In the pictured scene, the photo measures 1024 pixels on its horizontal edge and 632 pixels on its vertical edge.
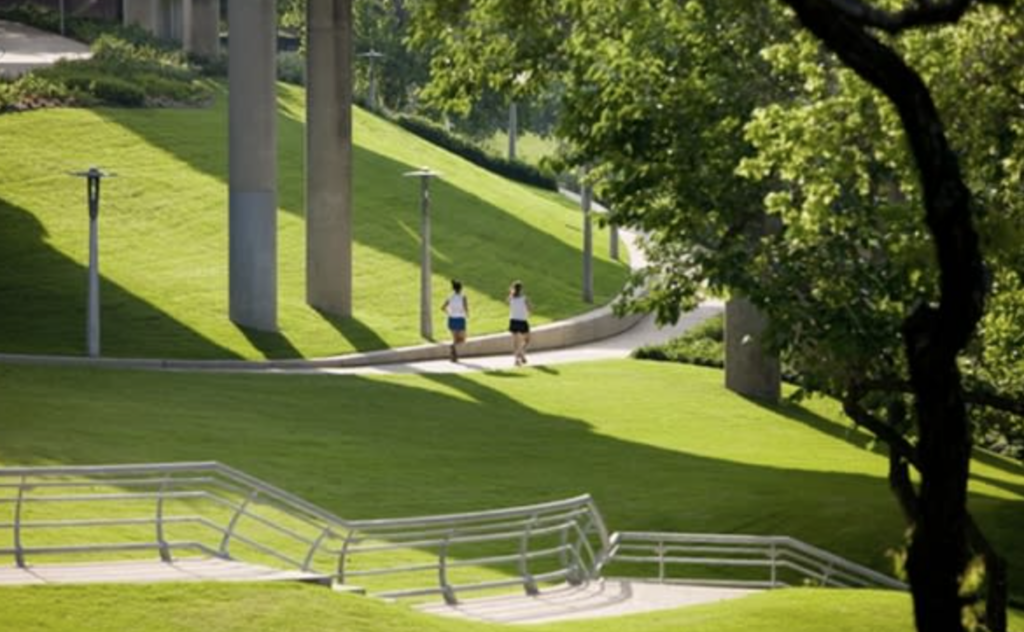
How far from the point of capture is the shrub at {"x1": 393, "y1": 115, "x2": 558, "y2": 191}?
3152 inches

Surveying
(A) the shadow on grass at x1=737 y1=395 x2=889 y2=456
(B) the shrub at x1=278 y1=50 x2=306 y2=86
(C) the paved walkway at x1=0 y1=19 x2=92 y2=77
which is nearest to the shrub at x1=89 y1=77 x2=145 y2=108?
(C) the paved walkway at x1=0 y1=19 x2=92 y2=77

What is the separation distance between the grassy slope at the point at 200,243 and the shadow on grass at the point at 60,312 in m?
0.06

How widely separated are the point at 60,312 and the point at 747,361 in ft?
41.5

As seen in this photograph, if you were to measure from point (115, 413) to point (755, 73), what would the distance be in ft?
41.3

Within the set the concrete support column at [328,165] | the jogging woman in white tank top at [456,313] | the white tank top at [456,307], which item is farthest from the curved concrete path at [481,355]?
the concrete support column at [328,165]

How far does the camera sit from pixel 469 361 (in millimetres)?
49938

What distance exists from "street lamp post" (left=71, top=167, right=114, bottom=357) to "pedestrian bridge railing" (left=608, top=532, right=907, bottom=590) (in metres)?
15.4

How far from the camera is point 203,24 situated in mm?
84125

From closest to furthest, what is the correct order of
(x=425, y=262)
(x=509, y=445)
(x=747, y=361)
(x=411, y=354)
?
(x=509, y=445), (x=747, y=361), (x=411, y=354), (x=425, y=262)

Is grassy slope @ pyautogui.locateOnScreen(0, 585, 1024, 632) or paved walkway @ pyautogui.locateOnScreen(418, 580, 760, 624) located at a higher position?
grassy slope @ pyautogui.locateOnScreen(0, 585, 1024, 632)

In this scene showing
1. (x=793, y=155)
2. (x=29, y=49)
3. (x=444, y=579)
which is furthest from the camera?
(x=29, y=49)

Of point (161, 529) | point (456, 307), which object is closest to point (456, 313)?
point (456, 307)

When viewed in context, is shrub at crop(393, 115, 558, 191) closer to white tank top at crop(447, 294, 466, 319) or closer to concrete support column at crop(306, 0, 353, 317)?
concrete support column at crop(306, 0, 353, 317)

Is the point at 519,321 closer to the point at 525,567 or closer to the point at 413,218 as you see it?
the point at 413,218
